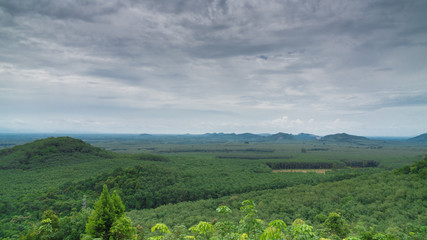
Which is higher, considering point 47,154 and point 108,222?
point 108,222

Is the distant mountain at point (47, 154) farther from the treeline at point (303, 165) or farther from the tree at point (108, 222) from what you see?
the treeline at point (303, 165)

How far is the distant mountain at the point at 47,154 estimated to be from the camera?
9031 centimetres

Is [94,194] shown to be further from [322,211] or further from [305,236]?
[305,236]

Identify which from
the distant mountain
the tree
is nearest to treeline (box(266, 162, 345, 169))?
the distant mountain

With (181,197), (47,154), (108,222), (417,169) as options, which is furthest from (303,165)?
(47,154)

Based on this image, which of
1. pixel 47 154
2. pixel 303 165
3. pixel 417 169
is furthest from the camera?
pixel 303 165

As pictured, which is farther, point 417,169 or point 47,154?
point 47,154

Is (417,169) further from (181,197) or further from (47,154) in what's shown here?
(47,154)

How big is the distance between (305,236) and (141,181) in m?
74.4

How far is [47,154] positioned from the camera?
99.9 meters

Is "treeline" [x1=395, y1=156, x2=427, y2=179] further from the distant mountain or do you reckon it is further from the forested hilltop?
the distant mountain

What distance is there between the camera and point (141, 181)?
73375 millimetres

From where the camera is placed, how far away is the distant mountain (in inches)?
3556

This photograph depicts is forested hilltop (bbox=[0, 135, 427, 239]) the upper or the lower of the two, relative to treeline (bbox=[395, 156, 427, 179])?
lower
